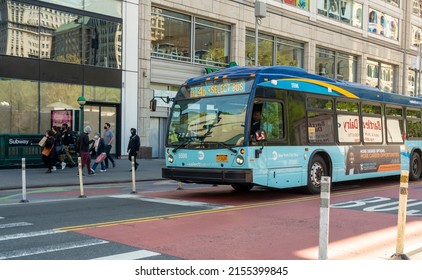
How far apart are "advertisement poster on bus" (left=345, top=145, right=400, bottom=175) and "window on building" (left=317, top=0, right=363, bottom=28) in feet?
77.9

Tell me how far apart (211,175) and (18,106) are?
551 inches

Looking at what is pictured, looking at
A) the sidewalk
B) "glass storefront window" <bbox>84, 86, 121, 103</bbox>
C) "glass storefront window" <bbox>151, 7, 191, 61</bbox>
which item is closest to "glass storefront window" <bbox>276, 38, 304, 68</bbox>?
"glass storefront window" <bbox>151, 7, 191, 61</bbox>

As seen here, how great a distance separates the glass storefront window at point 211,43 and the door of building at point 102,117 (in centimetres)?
655

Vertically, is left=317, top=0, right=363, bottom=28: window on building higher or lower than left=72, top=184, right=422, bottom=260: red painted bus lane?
higher

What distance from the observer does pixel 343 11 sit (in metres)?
39.7

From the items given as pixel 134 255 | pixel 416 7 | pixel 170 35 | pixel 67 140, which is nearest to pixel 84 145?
pixel 67 140

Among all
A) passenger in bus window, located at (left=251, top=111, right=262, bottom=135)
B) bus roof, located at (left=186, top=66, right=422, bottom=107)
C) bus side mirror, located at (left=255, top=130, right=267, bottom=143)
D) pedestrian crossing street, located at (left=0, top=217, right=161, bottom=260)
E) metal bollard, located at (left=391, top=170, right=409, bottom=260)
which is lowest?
pedestrian crossing street, located at (left=0, top=217, right=161, bottom=260)

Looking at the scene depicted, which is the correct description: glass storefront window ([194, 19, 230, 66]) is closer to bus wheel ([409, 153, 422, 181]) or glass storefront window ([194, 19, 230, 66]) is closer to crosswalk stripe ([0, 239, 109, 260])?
bus wheel ([409, 153, 422, 181])

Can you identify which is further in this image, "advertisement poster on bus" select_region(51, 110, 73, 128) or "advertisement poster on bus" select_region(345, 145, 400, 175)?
"advertisement poster on bus" select_region(51, 110, 73, 128)

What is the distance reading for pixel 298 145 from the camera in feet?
39.7

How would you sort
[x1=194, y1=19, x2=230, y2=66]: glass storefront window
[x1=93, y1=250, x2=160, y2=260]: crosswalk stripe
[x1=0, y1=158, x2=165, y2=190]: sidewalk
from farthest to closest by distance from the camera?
[x1=194, y1=19, x2=230, y2=66]: glass storefront window, [x1=0, y1=158, x2=165, y2=190]: sidewalk, [x1=93, y1=250, x2=160, y2=260]: crosswalk stripe

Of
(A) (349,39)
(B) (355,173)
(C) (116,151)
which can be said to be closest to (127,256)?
(B) (355,173)

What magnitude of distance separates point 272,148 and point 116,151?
51.6ft

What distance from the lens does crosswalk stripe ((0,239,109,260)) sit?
610 cm
